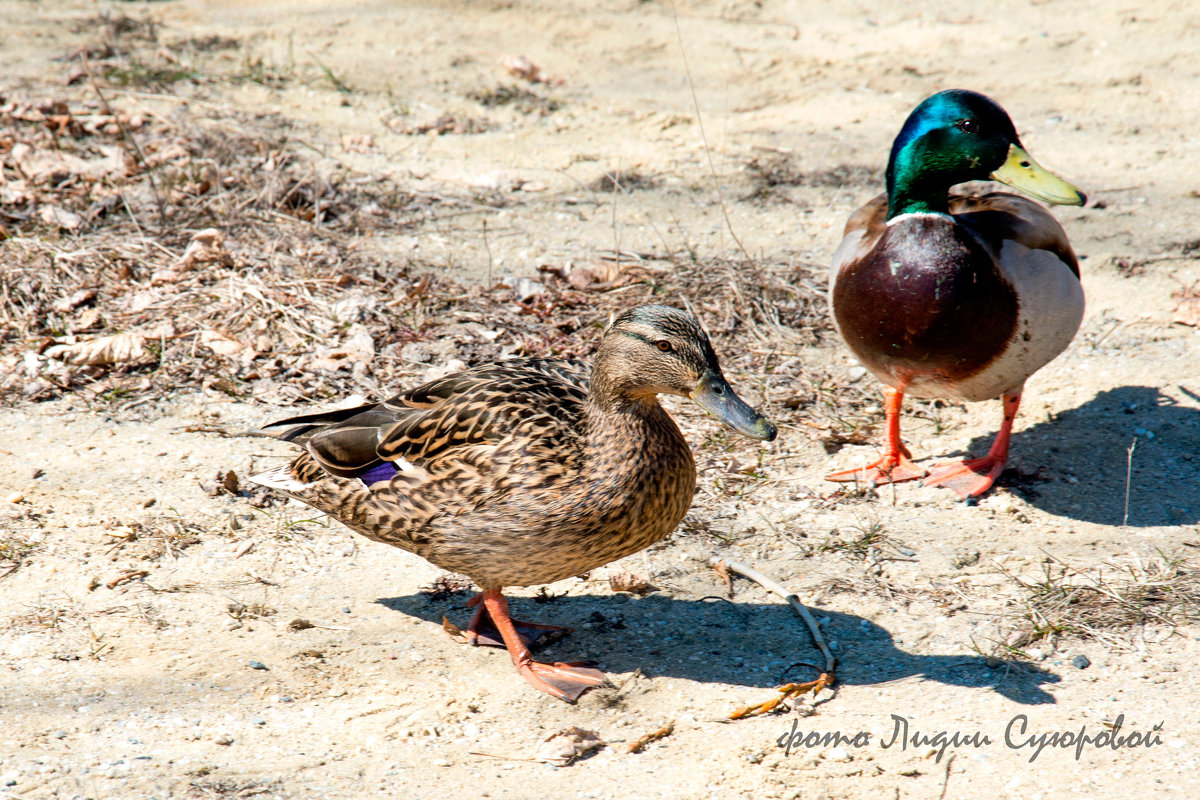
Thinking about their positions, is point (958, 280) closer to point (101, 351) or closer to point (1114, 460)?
point (1114, 460)

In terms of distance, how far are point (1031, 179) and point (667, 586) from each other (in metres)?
1.99

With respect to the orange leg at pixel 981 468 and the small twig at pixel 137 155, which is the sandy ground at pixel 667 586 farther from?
the small twig at pixel 137 155

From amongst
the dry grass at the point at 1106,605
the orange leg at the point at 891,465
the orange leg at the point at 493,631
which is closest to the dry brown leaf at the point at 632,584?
the orange leg at the point at 493,631

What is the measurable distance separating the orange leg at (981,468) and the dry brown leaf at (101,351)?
10.9ft

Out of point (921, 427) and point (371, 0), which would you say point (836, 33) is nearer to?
point (371, 0)

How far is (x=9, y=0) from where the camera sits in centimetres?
823

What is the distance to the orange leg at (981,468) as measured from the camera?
401cm

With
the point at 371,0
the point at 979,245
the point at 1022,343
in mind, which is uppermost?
the point at 371,0

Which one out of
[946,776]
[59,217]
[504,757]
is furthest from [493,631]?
[59,217]

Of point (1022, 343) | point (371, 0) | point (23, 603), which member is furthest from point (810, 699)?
point (371, 0)

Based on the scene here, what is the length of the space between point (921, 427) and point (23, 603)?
344 cm

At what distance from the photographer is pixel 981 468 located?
4.10 m

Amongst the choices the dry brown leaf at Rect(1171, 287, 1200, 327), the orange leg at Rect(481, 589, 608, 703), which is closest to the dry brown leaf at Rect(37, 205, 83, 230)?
the orange leg at Rect(481, 589, 608, 703)

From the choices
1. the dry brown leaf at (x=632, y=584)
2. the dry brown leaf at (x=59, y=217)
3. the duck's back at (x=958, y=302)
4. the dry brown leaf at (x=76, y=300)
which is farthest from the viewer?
the dry brown leaf at (x=59, y=217)
